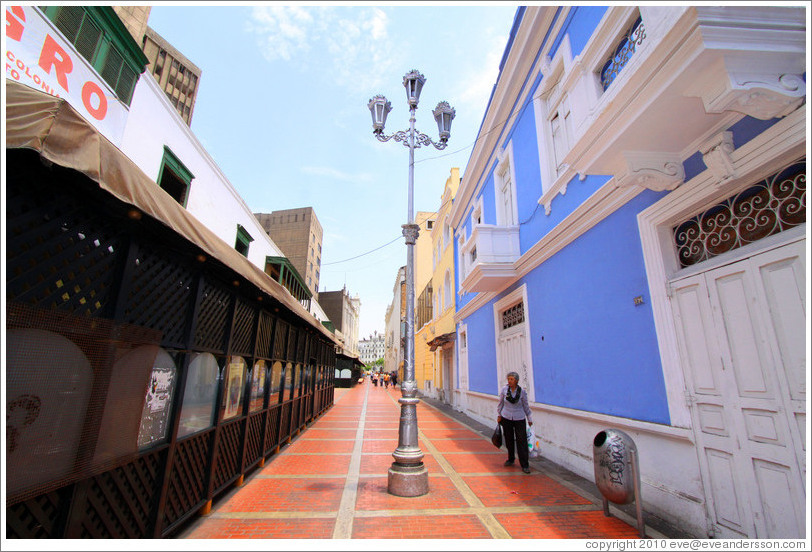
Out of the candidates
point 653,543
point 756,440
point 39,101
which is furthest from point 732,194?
point 39,101

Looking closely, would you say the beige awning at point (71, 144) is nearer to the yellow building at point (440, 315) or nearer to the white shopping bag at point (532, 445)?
the white shopping bag at point (532, 445)

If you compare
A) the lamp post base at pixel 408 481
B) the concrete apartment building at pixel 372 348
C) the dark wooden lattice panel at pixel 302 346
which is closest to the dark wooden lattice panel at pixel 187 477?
the lamp post base at pixel 408 481

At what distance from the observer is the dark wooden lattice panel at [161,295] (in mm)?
2953

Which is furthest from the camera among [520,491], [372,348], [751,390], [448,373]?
[372,348]

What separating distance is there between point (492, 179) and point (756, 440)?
29.0ft

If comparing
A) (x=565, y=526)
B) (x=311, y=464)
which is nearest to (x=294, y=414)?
(x=311, y=464)

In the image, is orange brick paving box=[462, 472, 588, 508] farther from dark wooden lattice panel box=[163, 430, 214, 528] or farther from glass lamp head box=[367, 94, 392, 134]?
glass lamp head box=[367, 94, 392, 134]

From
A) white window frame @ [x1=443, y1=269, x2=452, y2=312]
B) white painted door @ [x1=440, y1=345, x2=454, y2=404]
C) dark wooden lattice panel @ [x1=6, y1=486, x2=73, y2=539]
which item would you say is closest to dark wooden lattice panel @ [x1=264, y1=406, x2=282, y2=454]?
dark wooden lattice panel @ [x1=6, y1=486, x2=73, y2=539]

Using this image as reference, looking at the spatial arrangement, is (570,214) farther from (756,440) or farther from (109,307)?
(109,307)

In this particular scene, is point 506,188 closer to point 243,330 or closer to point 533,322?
point 533,322

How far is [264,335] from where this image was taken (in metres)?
6.18

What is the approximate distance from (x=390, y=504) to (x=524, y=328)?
5037mm

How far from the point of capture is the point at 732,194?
3510mm

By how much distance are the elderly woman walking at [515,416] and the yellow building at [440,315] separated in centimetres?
751
